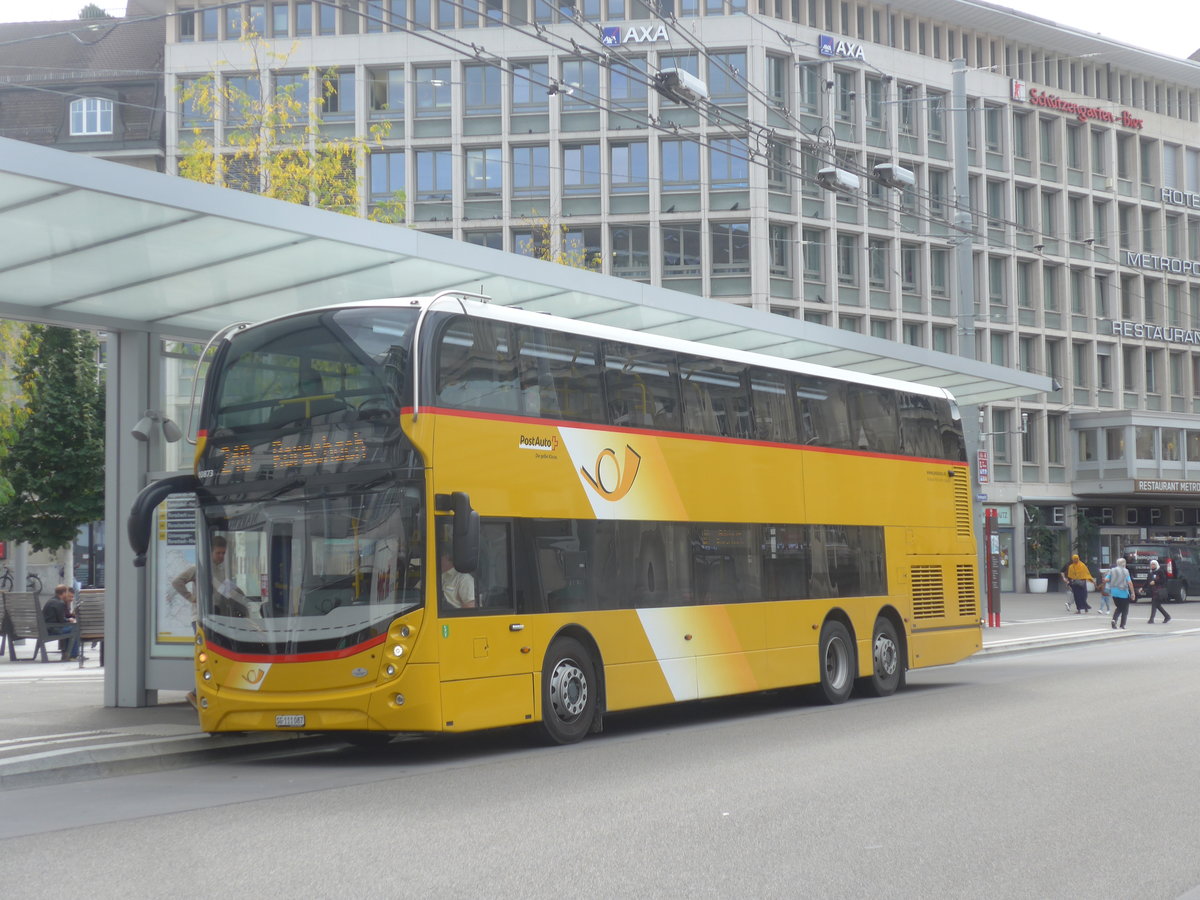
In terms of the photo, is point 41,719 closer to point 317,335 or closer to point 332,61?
point 317,335

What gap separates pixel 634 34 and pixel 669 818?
4813 cm

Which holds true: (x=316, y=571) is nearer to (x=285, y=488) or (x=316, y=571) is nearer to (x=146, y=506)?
(x=285, y=488)

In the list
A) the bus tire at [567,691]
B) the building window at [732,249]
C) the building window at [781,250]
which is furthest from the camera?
the building window at [781,250]

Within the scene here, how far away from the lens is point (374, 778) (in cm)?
1134

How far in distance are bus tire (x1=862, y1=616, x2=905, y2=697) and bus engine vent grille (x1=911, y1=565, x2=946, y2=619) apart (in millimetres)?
588

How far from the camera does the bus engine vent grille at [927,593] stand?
1973 cm

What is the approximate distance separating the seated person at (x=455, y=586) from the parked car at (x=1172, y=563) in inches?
1633

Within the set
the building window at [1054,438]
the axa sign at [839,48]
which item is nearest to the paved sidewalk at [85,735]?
the axa sign at [839,48]

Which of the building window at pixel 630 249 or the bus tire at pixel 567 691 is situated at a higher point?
the building window at pixel 630 249

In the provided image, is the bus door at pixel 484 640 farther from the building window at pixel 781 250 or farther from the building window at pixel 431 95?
the building window at pixel 431 95

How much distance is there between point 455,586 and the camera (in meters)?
12.3

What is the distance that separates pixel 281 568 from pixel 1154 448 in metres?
59.0

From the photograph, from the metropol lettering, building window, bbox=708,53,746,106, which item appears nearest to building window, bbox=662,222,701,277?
building window, bbox=708,53,746,106

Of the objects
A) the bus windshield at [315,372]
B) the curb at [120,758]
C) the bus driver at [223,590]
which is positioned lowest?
the curb at [120,758]
